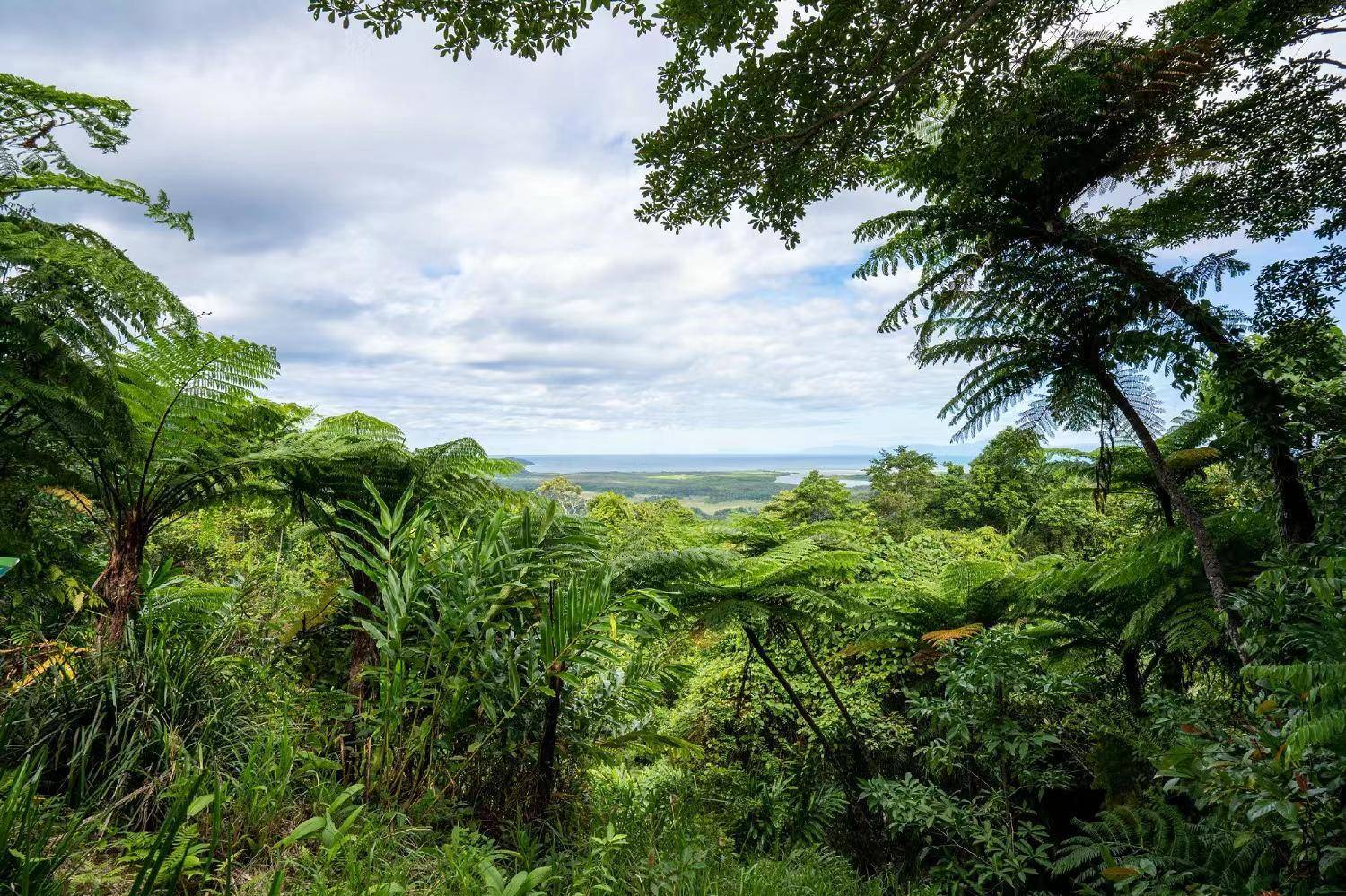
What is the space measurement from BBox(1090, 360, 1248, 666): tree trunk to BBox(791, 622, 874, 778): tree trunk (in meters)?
2.26

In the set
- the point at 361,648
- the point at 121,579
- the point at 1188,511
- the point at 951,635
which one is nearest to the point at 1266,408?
the point at 1188,511

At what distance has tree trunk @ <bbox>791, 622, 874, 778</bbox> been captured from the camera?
15.3ft

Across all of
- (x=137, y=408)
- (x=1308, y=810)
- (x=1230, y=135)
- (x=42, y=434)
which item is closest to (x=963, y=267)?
(x=1230, y=135)

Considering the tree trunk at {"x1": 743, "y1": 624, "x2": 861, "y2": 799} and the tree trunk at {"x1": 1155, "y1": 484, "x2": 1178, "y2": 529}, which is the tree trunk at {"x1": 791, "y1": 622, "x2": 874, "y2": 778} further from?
the tree trunk at {"x1": 1155, "y1": 484, "x2": 1178, "y2": 529}

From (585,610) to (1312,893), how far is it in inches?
87.4

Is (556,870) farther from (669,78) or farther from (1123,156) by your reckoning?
(1123,156)

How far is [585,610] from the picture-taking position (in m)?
2.21

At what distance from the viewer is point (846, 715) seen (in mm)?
4727

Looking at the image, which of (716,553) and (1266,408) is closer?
(1266,408)

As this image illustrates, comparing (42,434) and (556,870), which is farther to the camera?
(42,434)

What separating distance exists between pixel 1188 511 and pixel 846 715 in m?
2.89

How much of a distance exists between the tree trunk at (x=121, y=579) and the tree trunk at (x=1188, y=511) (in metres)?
4.72

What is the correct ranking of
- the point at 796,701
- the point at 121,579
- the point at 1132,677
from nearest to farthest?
the point at 121,579 → the point at 1132,677 → the point at 796,701

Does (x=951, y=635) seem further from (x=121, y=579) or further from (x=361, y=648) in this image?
(x=121, y=579)
